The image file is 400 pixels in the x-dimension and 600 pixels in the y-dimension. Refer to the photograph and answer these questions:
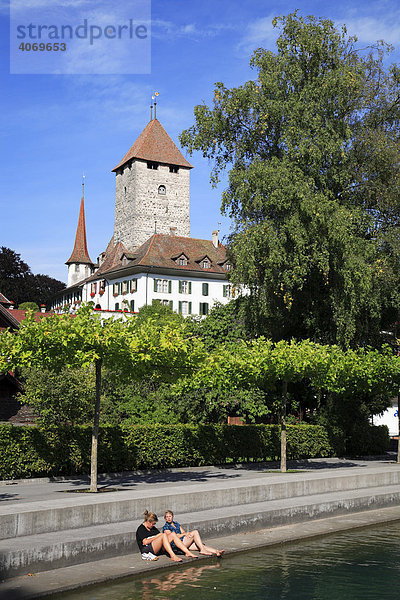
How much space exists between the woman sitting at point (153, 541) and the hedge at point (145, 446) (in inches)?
387

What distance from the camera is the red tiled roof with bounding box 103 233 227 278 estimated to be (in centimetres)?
8394

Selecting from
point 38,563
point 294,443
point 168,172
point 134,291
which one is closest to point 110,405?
point 294,443

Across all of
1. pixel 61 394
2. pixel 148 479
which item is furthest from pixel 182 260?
pixel 148 479

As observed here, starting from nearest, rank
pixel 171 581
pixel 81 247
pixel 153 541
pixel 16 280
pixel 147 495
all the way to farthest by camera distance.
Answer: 1. pixel 171 581
2. pixel 153 541
3. pixel 147 495
4. pixel 16 280
5. pixel 81 247

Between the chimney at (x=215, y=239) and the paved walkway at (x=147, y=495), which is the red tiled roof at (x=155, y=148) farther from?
the paved walkway at (x=147, y=495)

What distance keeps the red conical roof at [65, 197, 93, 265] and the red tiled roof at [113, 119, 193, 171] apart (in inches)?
654

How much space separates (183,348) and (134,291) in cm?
6478

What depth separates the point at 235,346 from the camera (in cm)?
2553

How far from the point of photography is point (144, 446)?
24.5 m

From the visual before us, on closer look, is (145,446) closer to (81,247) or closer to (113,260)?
(113,260)

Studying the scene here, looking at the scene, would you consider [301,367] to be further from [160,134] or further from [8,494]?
[160,134]

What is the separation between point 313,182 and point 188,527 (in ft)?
62.2

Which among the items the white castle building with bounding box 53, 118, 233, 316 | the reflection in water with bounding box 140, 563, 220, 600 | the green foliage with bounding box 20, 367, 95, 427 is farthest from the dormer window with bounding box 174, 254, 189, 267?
the reflection in water with bounding box 140, 563, 220, 600

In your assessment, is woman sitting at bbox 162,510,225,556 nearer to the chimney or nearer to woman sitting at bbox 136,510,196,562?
woman sitting at bbox 136,510,196,562
